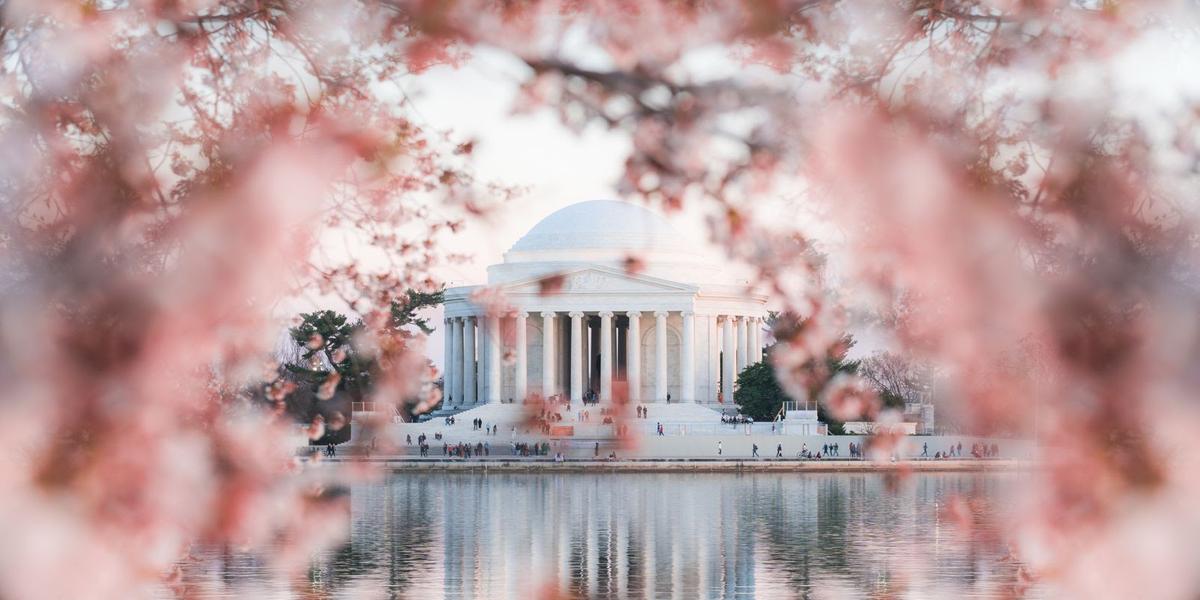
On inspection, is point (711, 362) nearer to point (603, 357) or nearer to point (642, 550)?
point (603, 357)

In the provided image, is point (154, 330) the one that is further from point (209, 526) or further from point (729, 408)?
point (729, 408)

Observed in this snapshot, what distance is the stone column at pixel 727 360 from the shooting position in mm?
114125

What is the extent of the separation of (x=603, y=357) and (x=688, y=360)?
213 inches

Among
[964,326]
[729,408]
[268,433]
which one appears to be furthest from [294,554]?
[729,408]

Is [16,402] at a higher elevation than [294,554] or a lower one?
higher

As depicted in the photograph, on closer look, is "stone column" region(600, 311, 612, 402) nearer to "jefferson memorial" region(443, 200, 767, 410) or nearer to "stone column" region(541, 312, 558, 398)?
"jefferson memorial" region(443, 200, 767, 410)

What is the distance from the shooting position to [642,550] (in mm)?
34219

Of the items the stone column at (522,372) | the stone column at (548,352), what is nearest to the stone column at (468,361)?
the stone column at (522,372)

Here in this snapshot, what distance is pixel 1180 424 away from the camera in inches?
392

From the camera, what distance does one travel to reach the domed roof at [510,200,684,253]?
113 meters

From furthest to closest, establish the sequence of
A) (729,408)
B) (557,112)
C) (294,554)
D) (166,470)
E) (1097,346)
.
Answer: (729,408) → (294,554) → (166,470) → (1097,346) → (557,112)

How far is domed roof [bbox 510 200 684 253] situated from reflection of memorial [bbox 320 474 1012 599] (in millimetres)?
55019

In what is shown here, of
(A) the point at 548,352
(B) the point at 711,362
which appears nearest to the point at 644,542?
(A) the point at 548,352

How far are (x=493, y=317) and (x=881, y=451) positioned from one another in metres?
2.43
